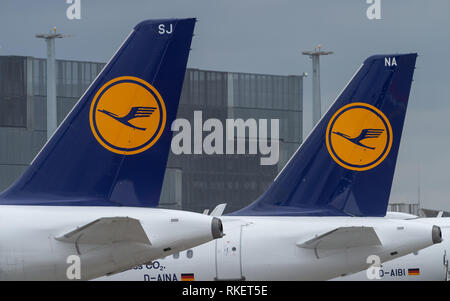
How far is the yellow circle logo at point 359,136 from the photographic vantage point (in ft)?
89.4

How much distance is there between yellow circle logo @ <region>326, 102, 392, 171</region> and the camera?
2725 centimetres

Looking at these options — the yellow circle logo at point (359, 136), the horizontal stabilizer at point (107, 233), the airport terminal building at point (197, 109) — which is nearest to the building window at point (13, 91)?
the airport terminal building at point (197, 109)

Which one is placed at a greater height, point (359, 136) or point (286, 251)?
point (359, 136)

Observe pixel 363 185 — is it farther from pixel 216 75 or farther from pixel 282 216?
pixel 216 75

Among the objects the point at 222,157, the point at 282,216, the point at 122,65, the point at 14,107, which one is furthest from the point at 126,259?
the point at 222,157

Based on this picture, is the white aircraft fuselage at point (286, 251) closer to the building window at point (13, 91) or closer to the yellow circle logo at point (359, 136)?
the yellow circle logo at point (359, 136)

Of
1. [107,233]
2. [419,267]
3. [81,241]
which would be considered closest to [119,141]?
[107,233]

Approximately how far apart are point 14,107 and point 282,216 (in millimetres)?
56531

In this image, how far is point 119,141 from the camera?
20.3 metres

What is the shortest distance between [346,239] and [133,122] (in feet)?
23.8

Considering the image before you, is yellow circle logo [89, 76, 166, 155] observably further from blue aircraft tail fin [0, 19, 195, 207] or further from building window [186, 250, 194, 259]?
building window [186, 250, 194, 259]

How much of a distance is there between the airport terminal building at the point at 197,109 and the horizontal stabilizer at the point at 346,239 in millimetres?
52171

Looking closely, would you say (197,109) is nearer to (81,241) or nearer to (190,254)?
(190,254)

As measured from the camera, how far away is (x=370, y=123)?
90.0ft
